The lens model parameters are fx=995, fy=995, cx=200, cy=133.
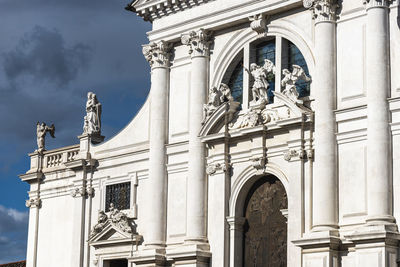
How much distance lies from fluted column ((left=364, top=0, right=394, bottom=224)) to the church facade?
0.04 m

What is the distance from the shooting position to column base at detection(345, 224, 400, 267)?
27141 millimetres

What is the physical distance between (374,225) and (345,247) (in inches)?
59.5

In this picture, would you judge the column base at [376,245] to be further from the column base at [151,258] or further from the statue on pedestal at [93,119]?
the statue on pedestal at [93,119]

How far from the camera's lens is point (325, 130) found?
2953 centimetres

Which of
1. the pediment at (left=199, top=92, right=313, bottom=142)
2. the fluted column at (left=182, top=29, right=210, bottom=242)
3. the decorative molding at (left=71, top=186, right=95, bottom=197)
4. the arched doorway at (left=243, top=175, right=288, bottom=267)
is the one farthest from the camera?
the decorative molding at (left=71, top=186, right=95, bottom=197)

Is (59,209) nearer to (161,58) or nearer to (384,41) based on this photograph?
(161,58)

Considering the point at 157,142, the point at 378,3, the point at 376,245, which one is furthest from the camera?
the point at 157,142

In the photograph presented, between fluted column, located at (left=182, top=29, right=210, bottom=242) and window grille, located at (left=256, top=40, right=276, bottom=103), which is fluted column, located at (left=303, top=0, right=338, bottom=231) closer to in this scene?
window grille, located at (left=256, top=40, right=276, bottom=103)

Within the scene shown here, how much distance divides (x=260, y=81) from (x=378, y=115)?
4.85 m

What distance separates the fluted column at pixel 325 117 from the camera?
1144 inches

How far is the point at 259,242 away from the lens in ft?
104

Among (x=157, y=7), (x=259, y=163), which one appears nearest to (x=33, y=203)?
(x=157, y=7)

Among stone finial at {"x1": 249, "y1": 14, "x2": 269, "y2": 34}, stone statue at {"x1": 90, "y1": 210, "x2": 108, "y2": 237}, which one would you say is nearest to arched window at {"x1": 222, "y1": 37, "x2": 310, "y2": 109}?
stone finial at {"x1": 249, "y1": 14, "x2": 269, "y2": 34}

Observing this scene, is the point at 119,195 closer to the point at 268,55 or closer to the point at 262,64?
the point at 262,64
